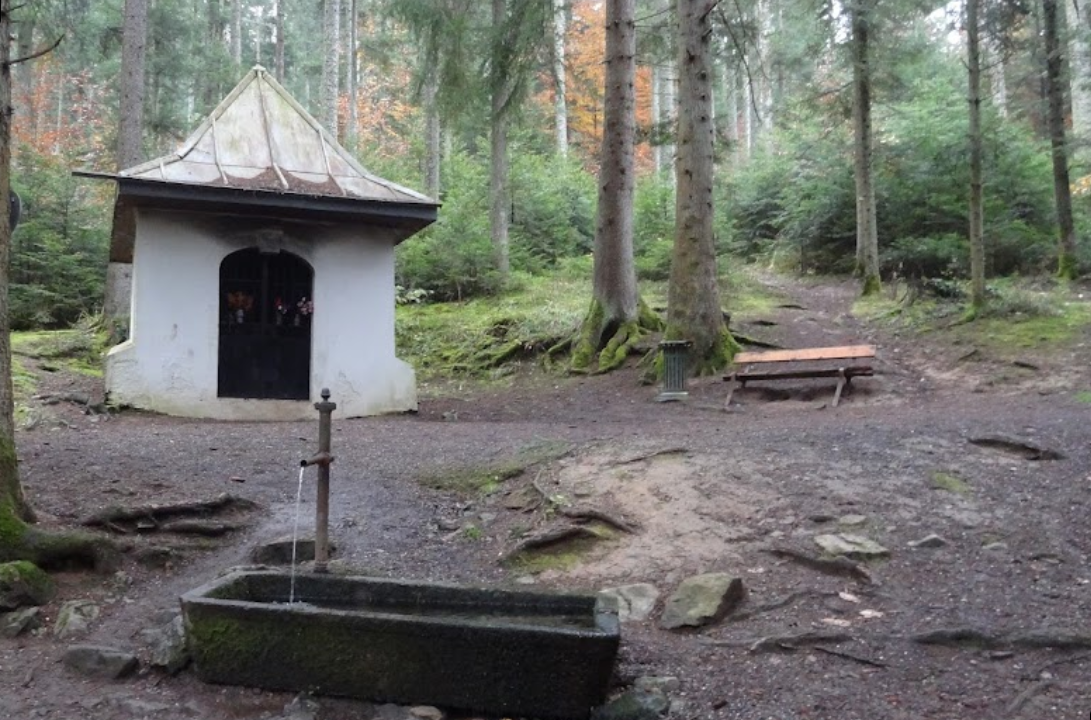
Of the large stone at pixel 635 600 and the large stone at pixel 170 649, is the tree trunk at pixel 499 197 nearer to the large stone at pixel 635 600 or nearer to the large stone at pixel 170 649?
the large stone at pixel 635 600

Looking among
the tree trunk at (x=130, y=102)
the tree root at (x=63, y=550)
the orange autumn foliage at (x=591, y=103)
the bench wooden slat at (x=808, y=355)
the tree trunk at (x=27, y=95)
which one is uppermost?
the orange autumn foliage at (x=591, y=103)

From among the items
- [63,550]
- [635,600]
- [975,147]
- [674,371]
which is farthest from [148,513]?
[975,147]

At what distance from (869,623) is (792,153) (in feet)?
77.9

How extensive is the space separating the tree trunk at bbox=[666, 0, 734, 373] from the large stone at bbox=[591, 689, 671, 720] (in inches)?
372

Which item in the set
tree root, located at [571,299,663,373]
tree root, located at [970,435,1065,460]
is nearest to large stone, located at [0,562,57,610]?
tree root, located at [970,435,1065,460]

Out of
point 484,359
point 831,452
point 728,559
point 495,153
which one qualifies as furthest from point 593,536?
point 495,153

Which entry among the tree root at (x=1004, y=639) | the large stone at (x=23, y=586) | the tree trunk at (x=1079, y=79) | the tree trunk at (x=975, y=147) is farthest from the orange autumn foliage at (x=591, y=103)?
the tree root at (x=1004, y=639)

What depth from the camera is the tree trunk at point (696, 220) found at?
13.2m

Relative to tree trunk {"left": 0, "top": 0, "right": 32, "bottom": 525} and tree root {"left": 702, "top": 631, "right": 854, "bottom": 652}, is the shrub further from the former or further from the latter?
tree root {"left": 702, "top": 631, "right": 854, "bottom": 652}

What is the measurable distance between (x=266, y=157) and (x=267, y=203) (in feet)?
4.41

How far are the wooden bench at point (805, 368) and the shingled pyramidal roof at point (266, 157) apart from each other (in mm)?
5097

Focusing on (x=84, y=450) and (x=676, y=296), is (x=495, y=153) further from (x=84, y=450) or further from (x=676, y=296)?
(x=84, y=450)

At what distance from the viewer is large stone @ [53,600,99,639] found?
15.8 feet

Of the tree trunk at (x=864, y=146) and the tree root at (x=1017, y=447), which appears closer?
the tree root at (x=1017, y=447)
